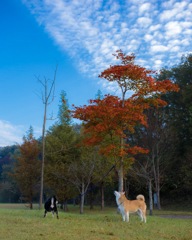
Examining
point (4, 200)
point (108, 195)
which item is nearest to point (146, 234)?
point (108, 195)

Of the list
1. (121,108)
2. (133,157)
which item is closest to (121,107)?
(121,108)

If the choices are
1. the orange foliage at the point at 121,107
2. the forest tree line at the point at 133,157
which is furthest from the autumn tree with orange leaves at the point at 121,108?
the forest tree line at the point at 133,157

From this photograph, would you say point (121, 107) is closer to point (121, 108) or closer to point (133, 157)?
point (121, 108)

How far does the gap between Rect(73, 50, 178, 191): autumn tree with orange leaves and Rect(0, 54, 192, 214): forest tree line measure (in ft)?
24.2

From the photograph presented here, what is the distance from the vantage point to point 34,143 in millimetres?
32281

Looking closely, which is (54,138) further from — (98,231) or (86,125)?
(98,231)

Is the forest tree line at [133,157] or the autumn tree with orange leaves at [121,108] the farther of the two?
the forest tree line at [133,157]

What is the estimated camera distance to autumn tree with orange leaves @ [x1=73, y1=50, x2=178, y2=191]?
16.7 m

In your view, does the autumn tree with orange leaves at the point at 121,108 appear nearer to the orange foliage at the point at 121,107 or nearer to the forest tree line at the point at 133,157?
the orange foliage at the point at 121,107

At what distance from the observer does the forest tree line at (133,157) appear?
91.9ft

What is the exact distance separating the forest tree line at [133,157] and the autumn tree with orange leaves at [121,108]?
7.39 m

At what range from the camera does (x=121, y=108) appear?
16609 mm

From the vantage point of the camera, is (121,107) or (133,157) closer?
(121,107)

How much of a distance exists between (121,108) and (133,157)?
11858 mm
